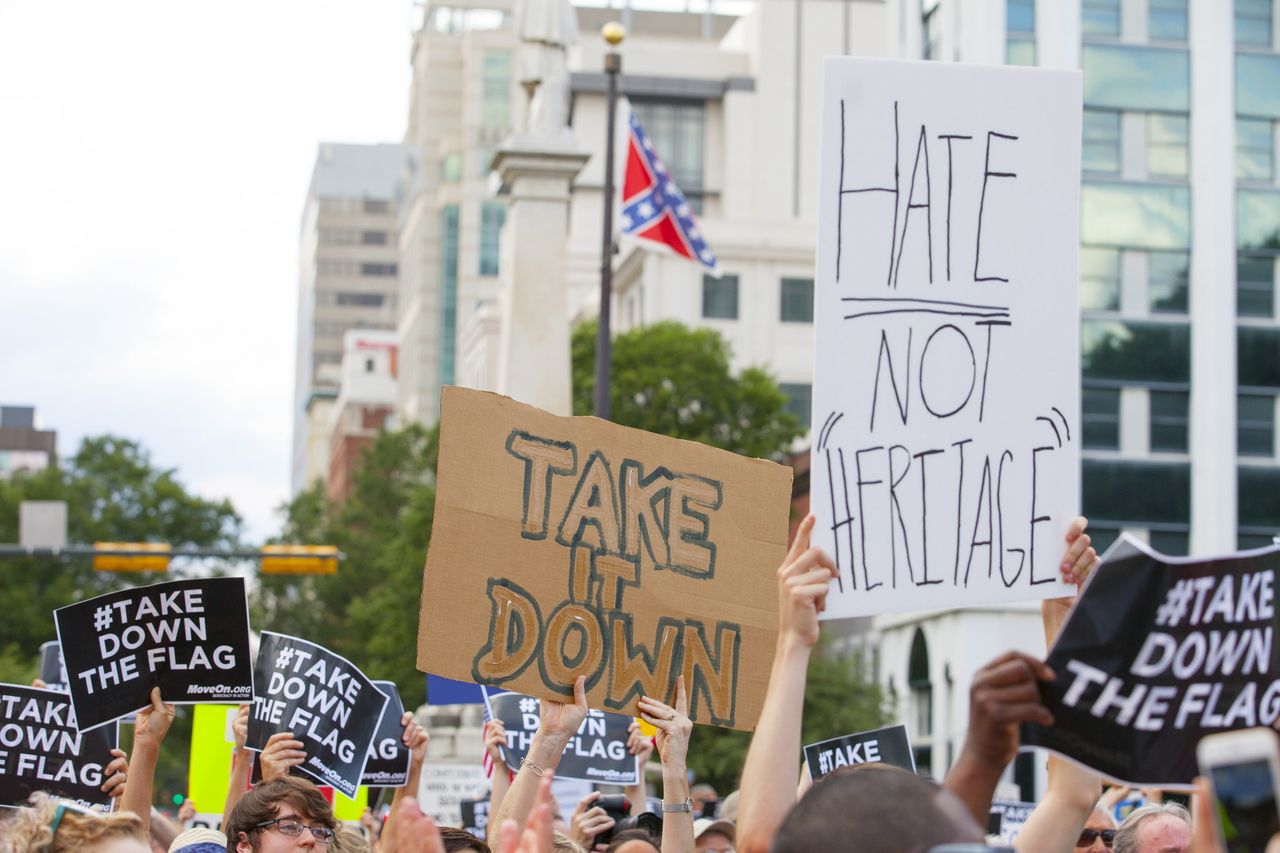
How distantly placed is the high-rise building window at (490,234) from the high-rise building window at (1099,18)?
59.6 meters

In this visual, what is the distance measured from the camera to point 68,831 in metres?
4.53

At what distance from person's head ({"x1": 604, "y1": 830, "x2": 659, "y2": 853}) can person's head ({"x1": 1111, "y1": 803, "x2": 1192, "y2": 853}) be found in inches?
56.2

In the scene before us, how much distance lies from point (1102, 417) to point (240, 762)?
40346 mm

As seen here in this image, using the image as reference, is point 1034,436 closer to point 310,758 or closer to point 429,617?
point 429,617

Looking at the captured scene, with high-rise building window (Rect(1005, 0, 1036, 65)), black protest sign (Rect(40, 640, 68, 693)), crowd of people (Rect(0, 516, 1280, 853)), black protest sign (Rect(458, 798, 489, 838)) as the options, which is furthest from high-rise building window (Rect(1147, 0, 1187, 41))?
crowd of people (Rect(0, 516, 1280, 853))

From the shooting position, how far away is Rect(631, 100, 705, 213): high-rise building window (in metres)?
81.3

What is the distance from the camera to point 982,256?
4801 mm

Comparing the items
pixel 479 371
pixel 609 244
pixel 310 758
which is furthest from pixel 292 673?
pixel 479 371

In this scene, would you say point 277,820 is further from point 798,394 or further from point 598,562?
point 798,394

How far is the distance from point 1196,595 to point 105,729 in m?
5.07

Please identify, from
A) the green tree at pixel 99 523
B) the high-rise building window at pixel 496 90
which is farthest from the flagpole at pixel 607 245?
the high-rise building window at pixel 496 90

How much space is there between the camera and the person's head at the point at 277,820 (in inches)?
247

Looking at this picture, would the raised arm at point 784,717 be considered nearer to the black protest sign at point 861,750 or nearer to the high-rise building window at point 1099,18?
the black protest sign at point 861,750

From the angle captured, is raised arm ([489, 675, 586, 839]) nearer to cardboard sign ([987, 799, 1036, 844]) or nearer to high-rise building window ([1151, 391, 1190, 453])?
cardboard sign ([987, 799, 1036, 844])
